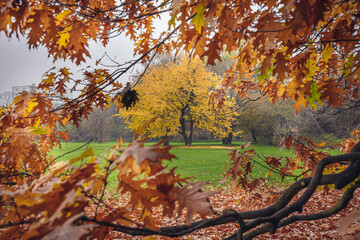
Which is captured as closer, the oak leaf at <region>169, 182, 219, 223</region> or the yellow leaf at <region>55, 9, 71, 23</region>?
the oak leaf at <region>169, 182, 219, 223</region>

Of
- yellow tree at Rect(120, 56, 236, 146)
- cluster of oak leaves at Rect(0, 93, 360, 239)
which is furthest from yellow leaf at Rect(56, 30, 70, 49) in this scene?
yellow tree at Rect(120, 56, 236, 146)

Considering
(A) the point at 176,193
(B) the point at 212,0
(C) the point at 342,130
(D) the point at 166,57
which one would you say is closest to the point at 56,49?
(B) the point at 212,0

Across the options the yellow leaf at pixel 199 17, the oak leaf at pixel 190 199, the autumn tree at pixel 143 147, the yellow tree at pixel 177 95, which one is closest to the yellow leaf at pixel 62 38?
the autumn tree at pixel 143 147

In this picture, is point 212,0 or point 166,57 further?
point 166,57

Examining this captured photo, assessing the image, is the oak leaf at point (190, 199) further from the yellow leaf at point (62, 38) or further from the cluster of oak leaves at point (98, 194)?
the yellow leaf at point (62, 38)

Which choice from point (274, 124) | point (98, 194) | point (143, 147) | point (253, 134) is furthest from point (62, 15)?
point (253, 134)

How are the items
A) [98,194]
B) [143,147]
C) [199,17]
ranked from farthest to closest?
[199,17] < [98,194] < [143,147]

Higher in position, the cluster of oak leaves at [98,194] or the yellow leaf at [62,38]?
the yellow leaf at [62,38]

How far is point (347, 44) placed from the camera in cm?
242

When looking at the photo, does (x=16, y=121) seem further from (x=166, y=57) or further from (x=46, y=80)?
(x=166, y=57)

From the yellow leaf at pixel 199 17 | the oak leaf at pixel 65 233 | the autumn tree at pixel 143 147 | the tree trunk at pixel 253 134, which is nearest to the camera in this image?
the oak leaf at pixel 65 233

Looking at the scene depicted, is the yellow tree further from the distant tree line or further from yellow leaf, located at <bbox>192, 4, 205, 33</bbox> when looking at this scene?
yellow leaf, located at <bbox>192, 4, 205, 33</bbox>

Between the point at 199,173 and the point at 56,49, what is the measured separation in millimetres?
9193

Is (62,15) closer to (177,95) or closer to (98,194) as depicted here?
(98,194)
